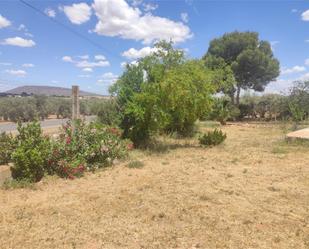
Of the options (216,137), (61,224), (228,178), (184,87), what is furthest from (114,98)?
(61,224)

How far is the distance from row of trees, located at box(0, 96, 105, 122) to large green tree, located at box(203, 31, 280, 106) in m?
11.4

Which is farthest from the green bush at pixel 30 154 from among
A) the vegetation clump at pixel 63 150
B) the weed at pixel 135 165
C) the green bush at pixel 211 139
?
the green bush at pixel 211 139

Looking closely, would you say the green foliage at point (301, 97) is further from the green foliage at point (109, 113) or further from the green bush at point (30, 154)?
the green bush at point (30, 154)

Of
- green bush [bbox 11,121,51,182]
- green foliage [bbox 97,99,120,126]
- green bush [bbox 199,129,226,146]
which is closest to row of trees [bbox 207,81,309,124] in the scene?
green bush [bbox 199,129,226,146]

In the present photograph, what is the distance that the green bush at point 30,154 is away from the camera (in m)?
6.61

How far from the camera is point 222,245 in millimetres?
4105

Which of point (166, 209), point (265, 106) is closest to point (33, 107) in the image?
point (265, 106)

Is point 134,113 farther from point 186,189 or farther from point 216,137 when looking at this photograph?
Result: point 186,189

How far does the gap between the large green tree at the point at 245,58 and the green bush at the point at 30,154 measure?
21391 mm

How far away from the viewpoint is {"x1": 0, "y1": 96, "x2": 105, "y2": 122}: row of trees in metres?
28.8

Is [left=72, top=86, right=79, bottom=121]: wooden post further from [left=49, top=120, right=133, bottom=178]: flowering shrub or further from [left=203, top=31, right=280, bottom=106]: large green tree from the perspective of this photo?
[left=203, top=31, right=280, bottom=106]: large green tree

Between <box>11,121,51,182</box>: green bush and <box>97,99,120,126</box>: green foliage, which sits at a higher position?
<box>97,99,120,126</box>: green foliage

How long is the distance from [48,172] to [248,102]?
2593 cm

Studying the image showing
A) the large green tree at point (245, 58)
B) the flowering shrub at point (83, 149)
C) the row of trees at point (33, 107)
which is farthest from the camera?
the row of trees at point (33, 107)
